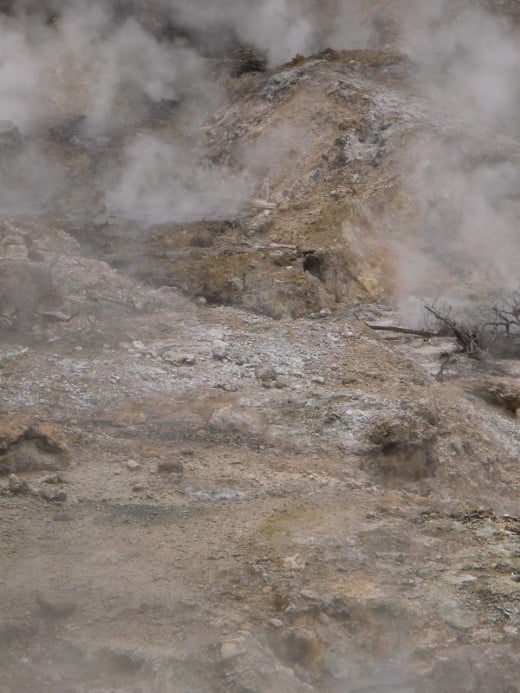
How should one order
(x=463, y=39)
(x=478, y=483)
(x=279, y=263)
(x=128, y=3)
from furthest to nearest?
(x=128, y=3), (x=463, y=39), (x=279, y=263), (x=478, y=483)

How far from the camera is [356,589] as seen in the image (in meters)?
5.29

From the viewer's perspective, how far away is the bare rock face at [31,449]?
255 inches

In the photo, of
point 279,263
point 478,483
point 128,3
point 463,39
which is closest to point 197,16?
point 128,3

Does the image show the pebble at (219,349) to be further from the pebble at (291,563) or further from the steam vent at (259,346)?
the pebble at (291,563)

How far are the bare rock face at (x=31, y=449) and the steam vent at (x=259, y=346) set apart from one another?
0.02m

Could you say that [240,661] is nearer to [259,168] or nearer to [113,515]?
[113,515]

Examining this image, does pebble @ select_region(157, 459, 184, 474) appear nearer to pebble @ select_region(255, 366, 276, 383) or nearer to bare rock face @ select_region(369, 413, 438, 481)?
bare rock face @ select_region(369, 413, 438, 481)

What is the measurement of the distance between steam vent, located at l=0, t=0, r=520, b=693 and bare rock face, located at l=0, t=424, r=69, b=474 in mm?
21

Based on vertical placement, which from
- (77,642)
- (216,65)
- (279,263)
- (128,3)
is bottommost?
(77,642)

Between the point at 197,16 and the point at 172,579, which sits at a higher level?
the point at 197,16

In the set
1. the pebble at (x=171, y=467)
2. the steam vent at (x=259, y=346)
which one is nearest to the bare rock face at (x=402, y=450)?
the steam vent at (x=259, y=346)

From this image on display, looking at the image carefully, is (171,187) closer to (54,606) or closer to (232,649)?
(54,606)

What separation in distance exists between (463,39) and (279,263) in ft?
30.1

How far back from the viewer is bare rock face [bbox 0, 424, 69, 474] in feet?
21.2
